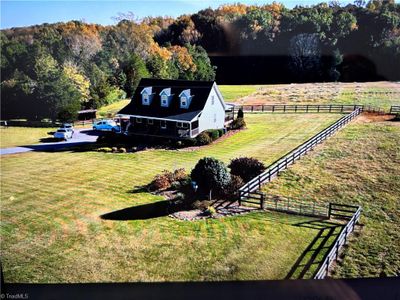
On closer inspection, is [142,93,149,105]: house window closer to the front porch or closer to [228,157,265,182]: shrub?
the front porch

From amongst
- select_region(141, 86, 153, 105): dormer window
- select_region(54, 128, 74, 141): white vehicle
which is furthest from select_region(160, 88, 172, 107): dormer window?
select_region(54, 128, 74, 141): white vehicle

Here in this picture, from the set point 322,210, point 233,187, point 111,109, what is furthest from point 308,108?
point 111,109

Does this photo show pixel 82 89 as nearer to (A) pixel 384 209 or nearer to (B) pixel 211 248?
(B) pixel 211 248

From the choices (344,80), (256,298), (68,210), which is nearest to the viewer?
(256,298)

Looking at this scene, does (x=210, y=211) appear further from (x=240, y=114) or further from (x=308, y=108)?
(x=308, y=108)

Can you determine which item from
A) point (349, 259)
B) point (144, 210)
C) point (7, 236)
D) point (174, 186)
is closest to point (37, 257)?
point (7, 236)

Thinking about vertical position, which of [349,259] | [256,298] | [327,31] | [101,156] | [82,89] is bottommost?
[256,298]
